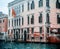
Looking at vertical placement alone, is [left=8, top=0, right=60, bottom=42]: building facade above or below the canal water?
above

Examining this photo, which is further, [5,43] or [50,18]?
[5,43]

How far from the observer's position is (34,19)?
2619 mm

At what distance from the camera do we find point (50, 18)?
2.51 meters

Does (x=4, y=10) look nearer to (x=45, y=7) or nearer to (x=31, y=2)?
(x=31, y=2)

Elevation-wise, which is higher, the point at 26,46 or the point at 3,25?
the point at 3,25

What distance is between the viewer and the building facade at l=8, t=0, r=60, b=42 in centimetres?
249

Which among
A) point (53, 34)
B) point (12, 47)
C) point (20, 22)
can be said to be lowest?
point (12, 47)

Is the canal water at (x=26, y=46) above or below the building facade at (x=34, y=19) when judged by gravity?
below

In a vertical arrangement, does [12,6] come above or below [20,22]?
above

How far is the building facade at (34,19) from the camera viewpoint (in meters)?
2.49

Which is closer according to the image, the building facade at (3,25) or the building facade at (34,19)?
the building facade at (34,19)

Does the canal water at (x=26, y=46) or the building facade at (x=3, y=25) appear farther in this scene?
the building facade at (x=3, y=25)

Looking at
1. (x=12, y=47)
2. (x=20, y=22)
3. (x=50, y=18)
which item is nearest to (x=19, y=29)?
(x=20, y=22)

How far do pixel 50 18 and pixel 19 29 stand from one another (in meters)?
0.49
